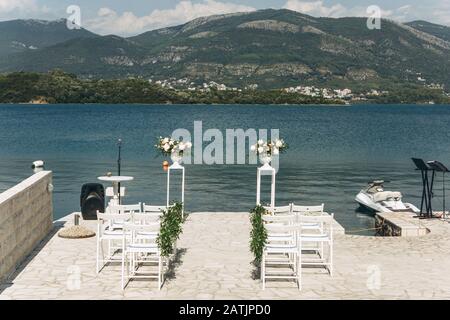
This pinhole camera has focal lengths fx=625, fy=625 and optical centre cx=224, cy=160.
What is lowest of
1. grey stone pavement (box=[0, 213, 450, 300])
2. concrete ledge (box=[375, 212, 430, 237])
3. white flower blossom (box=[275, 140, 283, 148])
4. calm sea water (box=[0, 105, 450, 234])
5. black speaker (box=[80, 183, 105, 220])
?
calm sea water (box=[0, 105, 450, 234])

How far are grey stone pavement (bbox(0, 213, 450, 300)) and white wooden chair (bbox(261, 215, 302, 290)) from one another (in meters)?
0.24

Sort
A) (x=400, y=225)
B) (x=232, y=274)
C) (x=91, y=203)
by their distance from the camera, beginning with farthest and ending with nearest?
(x=91, y=203) < (x=400, y=225) < (x=232, y=274)

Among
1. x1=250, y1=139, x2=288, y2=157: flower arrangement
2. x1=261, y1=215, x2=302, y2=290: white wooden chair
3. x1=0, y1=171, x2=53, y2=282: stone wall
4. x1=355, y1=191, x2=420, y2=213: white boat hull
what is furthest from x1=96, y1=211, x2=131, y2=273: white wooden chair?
x1=355, y1=191, x2=420, y2=213: white boat hull

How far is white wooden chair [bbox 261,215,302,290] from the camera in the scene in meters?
10.8

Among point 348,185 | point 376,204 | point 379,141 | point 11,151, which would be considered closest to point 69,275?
point 376,204

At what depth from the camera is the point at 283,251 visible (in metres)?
10.8

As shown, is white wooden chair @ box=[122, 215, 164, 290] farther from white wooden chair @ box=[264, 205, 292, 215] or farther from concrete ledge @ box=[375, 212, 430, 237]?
concrete ledge @ box=[375, 212, 430, 237]

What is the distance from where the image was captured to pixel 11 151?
6391 cm

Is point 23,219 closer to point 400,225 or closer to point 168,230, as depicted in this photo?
point 168,230

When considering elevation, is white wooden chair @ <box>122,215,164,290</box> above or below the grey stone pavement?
above

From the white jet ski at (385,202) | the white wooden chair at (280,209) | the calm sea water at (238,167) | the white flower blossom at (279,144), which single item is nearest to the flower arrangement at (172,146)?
the white flower blossom at (279,144)

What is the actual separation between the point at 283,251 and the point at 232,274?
1.62 metres

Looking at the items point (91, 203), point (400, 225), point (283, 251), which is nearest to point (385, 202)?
point (400, 225)
